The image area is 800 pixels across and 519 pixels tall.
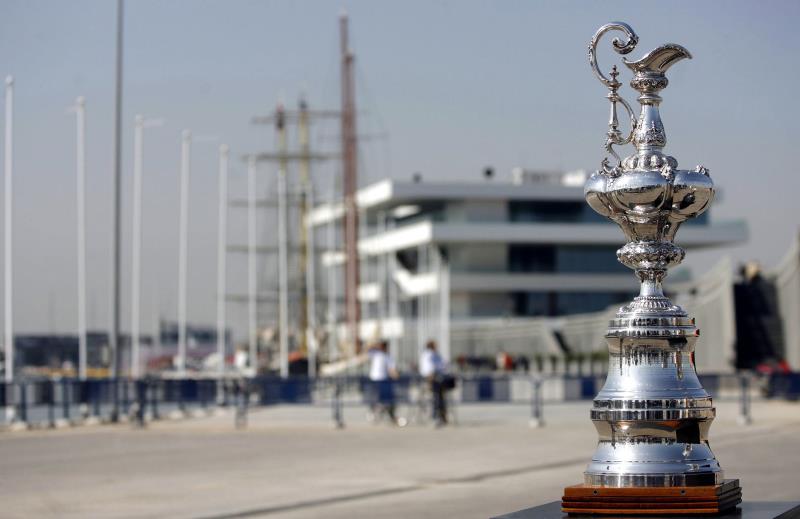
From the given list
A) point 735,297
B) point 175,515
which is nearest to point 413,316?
point 735,297

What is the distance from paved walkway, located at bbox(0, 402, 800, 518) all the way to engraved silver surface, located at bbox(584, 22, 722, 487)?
484cm

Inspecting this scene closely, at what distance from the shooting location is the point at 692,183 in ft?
26.5

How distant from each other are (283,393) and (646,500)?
1125 inches

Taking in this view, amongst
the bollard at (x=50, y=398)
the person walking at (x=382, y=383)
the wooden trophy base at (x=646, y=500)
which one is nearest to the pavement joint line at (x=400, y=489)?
the wooden trophy base at (x=646, y=500)

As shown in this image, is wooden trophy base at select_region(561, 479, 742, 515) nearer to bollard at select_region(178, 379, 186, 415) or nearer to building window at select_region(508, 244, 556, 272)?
bollard at select_region(178, 379, 186, 415)

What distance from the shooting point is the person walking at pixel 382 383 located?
99.0 feet

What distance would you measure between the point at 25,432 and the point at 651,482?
23215mm

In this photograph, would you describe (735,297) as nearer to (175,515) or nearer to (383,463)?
(383,463)

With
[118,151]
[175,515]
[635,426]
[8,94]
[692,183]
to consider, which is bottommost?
[175,515]

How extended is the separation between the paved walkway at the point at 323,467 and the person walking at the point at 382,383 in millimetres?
641

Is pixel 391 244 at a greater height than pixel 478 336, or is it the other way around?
pixel 391 244

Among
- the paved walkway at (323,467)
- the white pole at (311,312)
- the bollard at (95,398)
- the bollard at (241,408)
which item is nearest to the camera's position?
the paved walkway at (323,467)

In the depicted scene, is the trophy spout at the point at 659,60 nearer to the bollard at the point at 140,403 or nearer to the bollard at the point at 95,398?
the bollard at the point at 140,403

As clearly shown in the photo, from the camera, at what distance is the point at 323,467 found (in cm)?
1867
